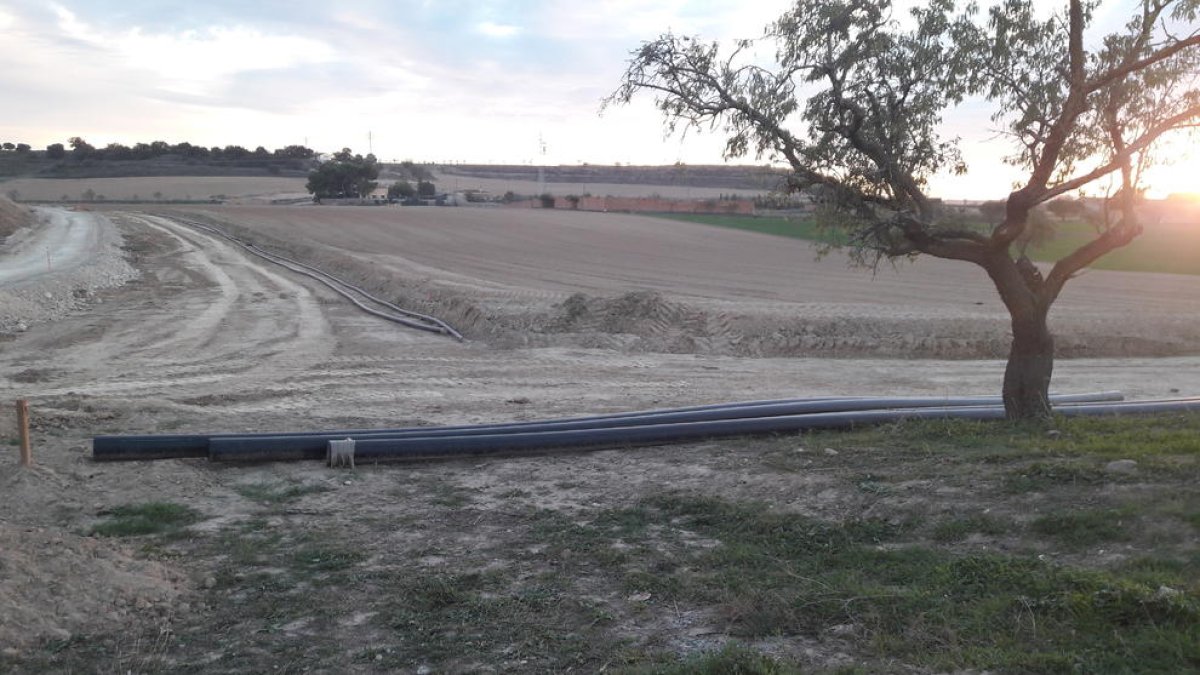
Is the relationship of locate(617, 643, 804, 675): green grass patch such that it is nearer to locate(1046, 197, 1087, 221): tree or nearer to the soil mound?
the soil mound

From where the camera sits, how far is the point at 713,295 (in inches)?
1123

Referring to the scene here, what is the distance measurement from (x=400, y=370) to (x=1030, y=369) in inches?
386

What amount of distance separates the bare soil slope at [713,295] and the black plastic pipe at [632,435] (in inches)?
101

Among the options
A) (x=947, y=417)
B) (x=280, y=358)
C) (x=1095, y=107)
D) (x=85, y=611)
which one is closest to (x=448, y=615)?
(x=85, y=611)

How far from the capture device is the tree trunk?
9.95 metres

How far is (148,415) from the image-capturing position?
1225 cm

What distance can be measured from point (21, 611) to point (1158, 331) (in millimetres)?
22303

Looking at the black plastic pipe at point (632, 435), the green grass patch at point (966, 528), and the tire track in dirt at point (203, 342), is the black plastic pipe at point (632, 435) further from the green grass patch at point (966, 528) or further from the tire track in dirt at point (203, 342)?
the tire track in dirt at point (203, 342)

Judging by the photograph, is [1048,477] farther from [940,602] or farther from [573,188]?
[573,188]

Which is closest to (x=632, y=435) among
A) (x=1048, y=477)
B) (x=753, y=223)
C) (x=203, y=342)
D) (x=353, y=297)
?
(x=1048, y=477)

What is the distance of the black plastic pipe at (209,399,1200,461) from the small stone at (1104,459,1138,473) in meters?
2.96

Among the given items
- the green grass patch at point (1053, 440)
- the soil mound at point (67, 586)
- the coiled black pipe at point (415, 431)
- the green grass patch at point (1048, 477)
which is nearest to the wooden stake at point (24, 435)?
the coiled black pipe at point (415, 431)

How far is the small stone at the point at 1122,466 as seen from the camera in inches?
295

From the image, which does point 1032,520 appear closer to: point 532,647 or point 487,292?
point 532,647
